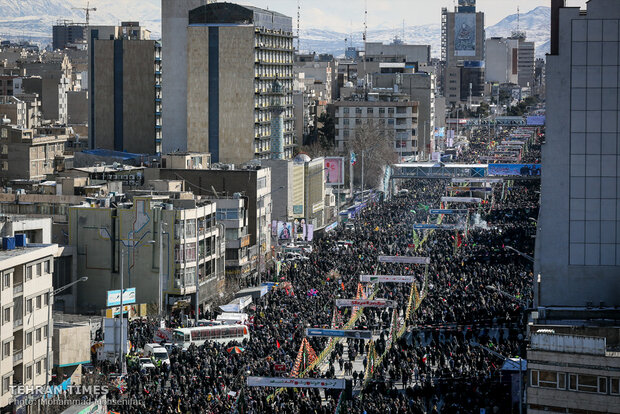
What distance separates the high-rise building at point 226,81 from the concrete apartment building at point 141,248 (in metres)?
37.2

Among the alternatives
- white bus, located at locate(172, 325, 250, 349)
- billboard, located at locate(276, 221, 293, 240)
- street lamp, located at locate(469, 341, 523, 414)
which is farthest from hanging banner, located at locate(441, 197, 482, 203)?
white bus, located at locate(172, 325, 250, 349)

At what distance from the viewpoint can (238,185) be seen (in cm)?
7525

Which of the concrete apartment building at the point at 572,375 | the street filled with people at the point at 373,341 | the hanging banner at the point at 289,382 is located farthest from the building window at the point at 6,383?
the concrete apartment building at the point at 572,375

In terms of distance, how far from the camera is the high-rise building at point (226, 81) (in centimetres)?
9756

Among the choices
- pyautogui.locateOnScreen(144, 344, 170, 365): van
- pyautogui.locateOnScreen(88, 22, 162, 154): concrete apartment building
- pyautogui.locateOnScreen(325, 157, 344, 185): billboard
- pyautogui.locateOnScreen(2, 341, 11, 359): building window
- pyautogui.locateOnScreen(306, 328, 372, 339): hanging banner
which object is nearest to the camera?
pyautogui.locateOnScreen(2, 341, 11, 359): building window

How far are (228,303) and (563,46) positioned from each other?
19.4 meters

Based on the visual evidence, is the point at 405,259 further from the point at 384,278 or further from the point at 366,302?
the point at 366,302

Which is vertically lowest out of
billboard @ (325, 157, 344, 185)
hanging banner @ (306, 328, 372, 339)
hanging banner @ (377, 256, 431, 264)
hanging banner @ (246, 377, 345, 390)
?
hanging banner @ (246, 377, 345, 390)

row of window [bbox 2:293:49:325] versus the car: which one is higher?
row of window [bbox 2:293:49:325]

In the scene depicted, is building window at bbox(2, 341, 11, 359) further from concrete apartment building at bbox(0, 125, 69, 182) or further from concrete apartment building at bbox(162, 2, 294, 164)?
concrete apartment building at bbox(162, 2, 294, 164)

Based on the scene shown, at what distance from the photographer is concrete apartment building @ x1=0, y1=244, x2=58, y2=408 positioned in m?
38.5

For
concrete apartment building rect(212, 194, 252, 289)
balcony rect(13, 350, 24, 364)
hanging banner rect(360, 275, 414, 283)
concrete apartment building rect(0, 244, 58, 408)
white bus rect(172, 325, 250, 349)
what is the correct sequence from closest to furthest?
concrete apartment building rect(0, 244, 58, 408) < balcony rect(13, 350, 24, 364) < white bus rect(172, 325, 250, 349) < hanging banner rect(360, 275, 414, 283) < concrete apartment building rect(212, 194, 252, 289)

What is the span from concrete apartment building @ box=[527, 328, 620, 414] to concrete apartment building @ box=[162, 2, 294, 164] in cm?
6818

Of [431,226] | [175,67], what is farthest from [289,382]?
[175,67]
